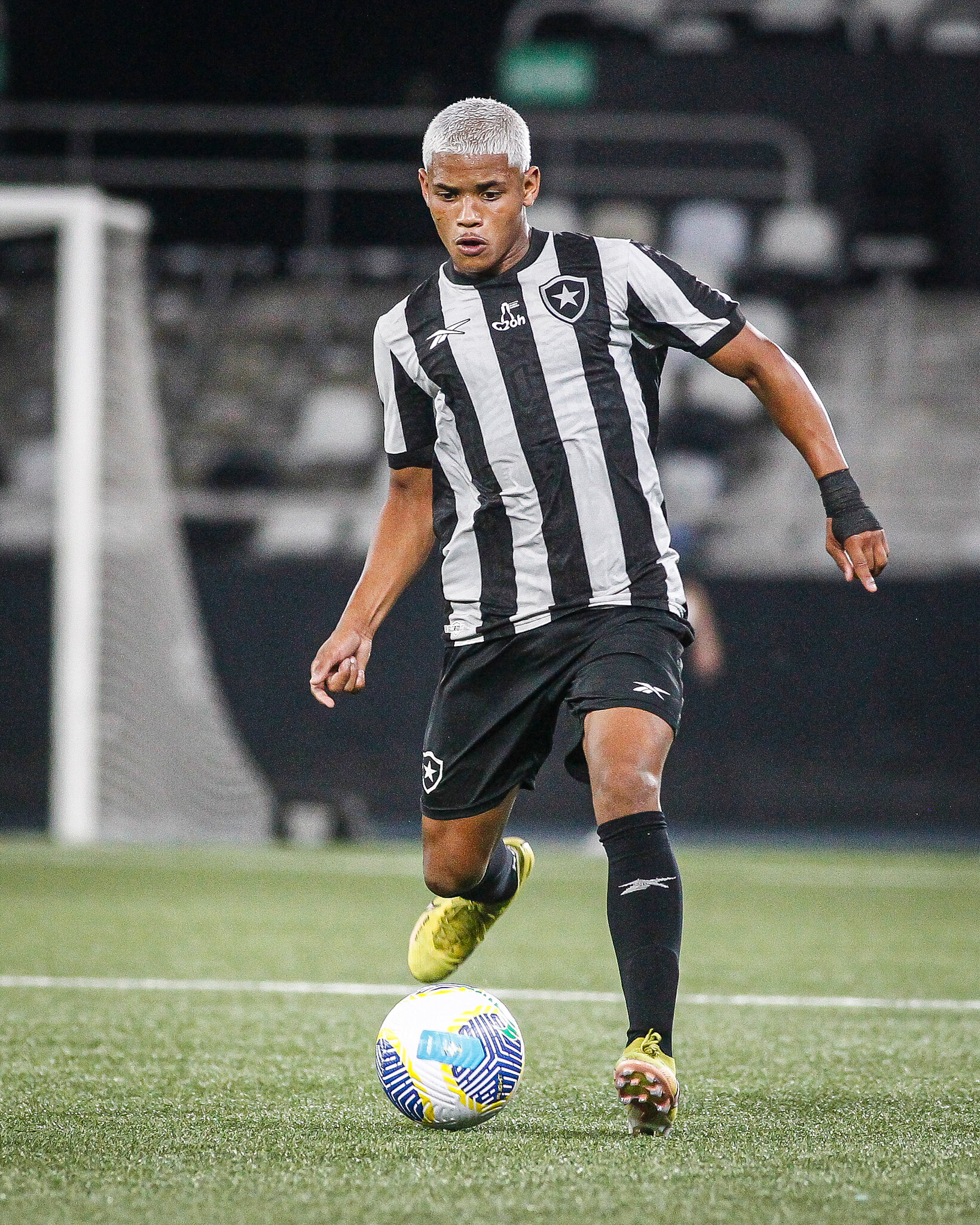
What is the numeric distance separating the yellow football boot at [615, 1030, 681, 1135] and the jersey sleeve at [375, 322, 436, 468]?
136 cm

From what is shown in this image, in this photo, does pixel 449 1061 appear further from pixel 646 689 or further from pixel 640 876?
pixel 646 689

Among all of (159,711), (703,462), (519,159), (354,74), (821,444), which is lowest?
(159,711)

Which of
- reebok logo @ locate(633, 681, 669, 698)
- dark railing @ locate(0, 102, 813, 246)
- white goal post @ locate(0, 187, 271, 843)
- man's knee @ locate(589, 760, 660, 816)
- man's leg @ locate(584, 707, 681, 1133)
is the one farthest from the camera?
dark railing @ locate(0, 102, 813, 246)

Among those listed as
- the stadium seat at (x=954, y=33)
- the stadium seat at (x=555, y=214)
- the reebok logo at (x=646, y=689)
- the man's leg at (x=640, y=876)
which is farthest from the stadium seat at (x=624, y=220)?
the man's leg at (x=640, y=876)

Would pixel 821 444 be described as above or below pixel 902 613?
above

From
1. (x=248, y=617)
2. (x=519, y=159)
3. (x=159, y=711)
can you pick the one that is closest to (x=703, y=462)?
(x=248, y=617)

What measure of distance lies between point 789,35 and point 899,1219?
14792 millimetres

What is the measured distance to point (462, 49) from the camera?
1609 cm

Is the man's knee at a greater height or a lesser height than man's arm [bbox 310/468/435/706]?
lesser

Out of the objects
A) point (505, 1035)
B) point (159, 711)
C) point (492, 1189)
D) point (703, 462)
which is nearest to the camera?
point (492, 1189)

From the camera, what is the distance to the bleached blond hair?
3332 millimetres

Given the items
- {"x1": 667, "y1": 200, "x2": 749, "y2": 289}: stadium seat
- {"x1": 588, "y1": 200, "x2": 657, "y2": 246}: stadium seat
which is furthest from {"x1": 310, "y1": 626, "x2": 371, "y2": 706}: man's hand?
{"x1": 667, "y1": 200, "x2": 749, "y2": 289}: stadium seat

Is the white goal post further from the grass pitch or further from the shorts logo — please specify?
the shorts logo

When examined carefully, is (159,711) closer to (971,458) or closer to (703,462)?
(703,462)
